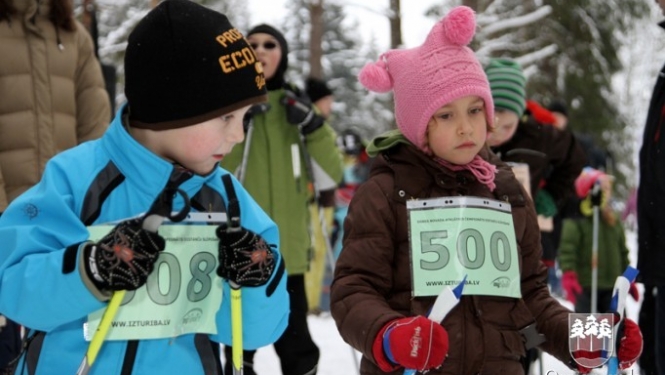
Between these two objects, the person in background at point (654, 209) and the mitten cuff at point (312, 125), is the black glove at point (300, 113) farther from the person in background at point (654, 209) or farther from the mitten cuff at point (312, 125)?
the person in background at point (654, 209)

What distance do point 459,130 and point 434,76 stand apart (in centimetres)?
21

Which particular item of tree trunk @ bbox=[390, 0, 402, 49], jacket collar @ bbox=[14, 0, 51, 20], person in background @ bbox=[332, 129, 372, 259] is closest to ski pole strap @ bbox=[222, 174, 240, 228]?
jacket collar @ bbox=[14, 0, 51, 20]

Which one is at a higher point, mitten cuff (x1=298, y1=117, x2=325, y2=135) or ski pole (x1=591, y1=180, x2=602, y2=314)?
mitten cuff (x1=298, y1=117, x2=325, y2=135)

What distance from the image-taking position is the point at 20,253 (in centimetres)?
206

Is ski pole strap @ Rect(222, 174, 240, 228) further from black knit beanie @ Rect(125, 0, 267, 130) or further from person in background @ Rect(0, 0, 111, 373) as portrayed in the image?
person in background @ Rect(0, 0, 111, 373)

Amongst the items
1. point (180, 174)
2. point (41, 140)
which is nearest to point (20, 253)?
point (180, 174)

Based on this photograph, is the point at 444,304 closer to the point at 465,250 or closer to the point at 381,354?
the point at 381,354

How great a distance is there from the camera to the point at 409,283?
2.73m

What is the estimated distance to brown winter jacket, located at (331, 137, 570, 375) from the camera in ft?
8.66

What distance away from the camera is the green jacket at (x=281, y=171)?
16.1ft

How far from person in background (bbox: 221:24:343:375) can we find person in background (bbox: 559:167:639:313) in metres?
3.19

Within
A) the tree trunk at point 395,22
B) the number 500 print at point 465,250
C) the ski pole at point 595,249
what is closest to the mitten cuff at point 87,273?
the number 500 print at point 465,250

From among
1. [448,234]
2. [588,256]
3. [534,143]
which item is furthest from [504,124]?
[588,256]

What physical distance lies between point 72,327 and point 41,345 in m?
0.09
